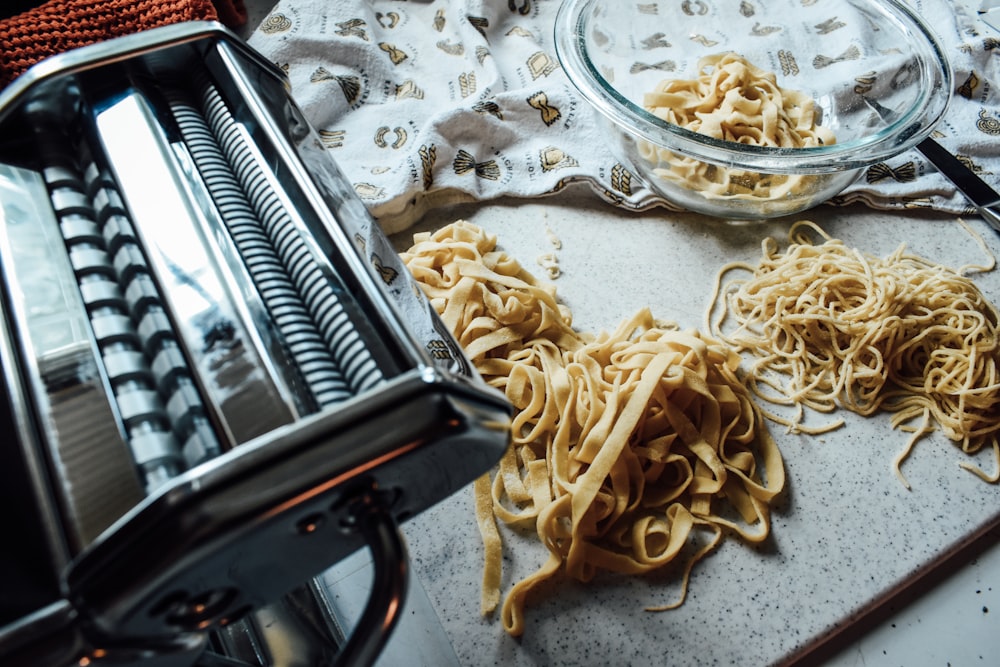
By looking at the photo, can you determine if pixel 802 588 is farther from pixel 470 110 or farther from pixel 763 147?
pixel 470 110

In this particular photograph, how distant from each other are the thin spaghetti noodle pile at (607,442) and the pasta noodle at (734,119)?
24 cm

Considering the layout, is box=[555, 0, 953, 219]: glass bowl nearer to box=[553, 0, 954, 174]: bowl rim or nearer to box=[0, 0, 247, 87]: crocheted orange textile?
box=[553, 0, 954, 174]: bowl rim

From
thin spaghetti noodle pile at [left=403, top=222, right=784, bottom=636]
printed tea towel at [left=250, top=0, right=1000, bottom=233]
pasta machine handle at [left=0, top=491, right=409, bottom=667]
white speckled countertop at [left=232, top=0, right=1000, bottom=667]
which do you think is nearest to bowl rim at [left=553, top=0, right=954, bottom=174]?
printed tea towel at [left=250, top=0, right=1000, bottom=233]

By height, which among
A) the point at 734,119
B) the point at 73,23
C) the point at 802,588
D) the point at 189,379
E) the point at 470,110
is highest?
the point at 73,23

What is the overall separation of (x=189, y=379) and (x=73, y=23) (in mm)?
748

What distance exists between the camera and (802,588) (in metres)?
0.81

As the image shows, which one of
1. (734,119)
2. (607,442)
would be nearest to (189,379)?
(607,442)

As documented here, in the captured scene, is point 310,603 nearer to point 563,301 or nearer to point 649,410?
point 649,410

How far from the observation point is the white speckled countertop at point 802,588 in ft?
2.55

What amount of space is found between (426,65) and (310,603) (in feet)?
3.07

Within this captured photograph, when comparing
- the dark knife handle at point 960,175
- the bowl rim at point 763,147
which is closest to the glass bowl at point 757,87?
the bowl rim at point 763,147

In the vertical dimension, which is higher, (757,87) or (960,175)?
(757,87)

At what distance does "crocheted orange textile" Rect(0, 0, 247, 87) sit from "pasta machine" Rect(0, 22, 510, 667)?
16.6 inches

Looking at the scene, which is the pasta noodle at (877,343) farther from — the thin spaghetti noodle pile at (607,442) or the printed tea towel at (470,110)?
the printed tea towel at (470,110)
